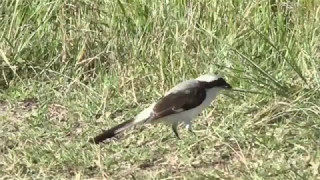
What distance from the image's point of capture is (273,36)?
605 centimetres

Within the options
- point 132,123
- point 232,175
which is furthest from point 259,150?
point 132,123

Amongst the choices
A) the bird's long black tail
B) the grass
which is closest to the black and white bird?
the bird's long black tail

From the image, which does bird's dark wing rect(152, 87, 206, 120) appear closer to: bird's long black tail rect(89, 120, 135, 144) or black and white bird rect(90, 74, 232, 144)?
black and white bird rect(90, 74, 232, 144)

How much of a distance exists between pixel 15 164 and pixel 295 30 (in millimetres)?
2278

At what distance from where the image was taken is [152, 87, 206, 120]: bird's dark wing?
4910 millimetres

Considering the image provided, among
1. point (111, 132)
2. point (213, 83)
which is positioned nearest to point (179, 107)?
point (213, 83)

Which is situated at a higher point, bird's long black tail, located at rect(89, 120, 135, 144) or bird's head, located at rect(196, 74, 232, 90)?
bird's head, located at rect(196, 74, 232, 90)

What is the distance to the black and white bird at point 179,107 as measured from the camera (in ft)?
16.2

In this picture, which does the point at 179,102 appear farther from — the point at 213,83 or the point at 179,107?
the point at 213,83

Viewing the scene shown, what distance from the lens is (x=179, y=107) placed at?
4930 mm

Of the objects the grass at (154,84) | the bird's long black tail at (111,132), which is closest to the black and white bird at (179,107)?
the bird's long black tail at (111,132)

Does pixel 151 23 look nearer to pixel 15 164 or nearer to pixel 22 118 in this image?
pixel 22 118

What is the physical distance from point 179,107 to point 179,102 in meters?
0.03

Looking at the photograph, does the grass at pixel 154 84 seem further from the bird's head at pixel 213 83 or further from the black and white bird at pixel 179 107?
the bird's head at pixel 213 83
